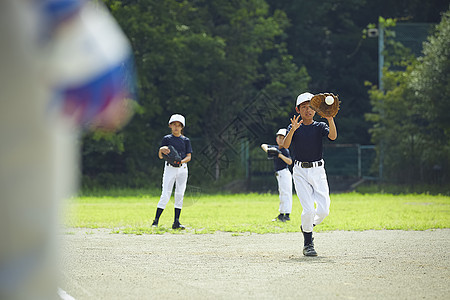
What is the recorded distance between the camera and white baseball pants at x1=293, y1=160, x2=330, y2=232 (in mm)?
9367

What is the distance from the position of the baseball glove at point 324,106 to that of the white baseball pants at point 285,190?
18.4ft

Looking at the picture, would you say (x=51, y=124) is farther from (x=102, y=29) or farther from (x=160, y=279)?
(x=160, y=279)

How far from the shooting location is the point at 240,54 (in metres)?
36.0

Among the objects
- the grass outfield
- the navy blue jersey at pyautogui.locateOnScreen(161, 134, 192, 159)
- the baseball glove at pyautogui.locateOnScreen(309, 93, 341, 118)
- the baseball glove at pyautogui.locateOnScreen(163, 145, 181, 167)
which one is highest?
the baseball glove at pyautogui.locateOnScreen(309, 93, 341, 118)

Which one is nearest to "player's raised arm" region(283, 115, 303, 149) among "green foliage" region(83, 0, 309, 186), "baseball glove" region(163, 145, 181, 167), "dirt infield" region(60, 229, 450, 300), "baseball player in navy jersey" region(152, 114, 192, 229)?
"dirt infield" region(60, 229, 450, 300)

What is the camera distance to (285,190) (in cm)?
1521

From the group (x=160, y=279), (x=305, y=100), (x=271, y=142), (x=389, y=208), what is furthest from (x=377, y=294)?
(x=271, y=142)

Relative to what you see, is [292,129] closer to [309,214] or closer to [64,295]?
[309,214]

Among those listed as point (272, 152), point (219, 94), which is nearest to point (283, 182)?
point (272, 152)

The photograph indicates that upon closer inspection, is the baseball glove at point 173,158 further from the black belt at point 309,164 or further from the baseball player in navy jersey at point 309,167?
the black belt at point 309,164

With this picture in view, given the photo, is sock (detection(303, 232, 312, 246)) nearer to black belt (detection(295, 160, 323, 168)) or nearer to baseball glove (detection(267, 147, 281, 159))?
black belt (detection(295, 160, 323, 168))

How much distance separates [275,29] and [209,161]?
356 inches

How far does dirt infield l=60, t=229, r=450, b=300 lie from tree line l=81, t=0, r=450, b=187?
1826 cm

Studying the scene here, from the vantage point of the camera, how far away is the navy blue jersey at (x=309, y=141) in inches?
376
